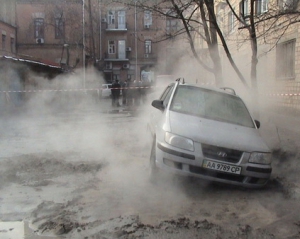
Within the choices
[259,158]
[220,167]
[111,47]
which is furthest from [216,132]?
[111,47]

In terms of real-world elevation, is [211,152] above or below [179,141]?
below

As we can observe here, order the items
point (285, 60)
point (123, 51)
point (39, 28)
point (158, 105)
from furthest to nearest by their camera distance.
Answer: point (123, 51) → point (39, 28) → point (285, 60) → point (158, 105)

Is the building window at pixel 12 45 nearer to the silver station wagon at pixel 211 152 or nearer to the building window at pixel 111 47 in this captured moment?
the building window at pixel 111 47

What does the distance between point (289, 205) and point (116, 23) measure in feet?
142

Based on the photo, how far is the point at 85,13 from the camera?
32.5 metres

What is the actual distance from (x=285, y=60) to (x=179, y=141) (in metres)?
9.50

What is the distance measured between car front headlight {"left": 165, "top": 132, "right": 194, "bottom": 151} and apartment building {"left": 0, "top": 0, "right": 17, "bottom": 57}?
74.0 ft

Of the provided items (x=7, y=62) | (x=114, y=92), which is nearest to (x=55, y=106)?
(x=7, y=62)

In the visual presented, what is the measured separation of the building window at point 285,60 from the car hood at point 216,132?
7.74 metres

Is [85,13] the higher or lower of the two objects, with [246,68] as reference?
higher

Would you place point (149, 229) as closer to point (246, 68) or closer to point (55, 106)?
point (246, 68)

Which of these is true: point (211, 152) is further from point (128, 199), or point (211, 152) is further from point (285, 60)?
point (285, 60)

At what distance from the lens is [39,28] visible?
3484 centimetres

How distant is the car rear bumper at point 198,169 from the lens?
15.4 feet
